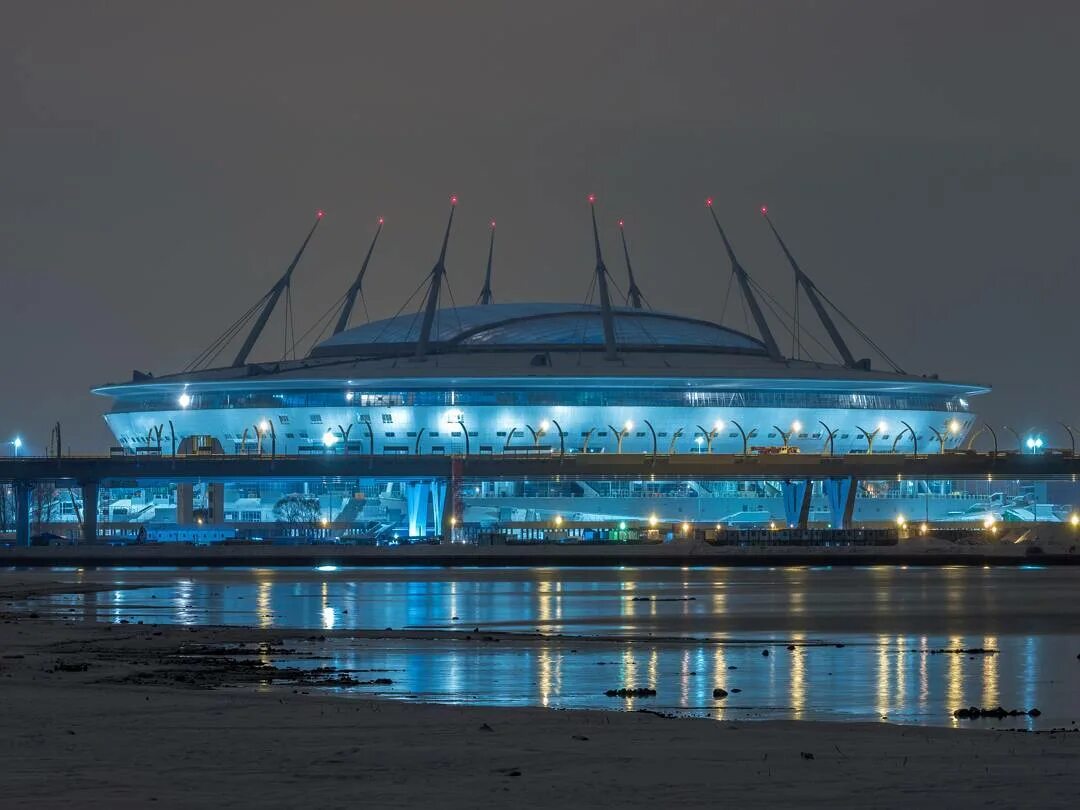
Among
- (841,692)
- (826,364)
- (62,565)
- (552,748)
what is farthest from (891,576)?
(826,364)

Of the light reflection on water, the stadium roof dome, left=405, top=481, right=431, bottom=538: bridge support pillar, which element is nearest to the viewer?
the light reflection on water

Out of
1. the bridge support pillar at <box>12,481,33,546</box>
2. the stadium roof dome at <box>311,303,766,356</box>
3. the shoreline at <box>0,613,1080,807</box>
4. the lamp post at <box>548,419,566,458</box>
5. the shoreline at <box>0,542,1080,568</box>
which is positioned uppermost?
the stadium roof dome at <box>311,303,766,356</box>

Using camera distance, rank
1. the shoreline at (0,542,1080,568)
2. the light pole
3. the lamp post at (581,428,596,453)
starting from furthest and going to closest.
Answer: the light pole
the lamp post at (581,428,596,453)
the shoreline at (0,542,1080,568)

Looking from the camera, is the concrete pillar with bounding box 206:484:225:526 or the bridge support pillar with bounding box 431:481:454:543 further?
the concrete pillar with bounding box 206:484:225:526

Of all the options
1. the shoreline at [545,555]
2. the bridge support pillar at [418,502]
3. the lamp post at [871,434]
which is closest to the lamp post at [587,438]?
the bridge support pillar at [418,502]

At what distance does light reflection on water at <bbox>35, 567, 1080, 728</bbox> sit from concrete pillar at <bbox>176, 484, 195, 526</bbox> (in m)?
52.7

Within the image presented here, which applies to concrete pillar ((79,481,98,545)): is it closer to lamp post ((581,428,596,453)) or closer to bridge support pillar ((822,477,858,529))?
lamp post ((581,428,596,453))

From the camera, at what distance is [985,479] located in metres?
123

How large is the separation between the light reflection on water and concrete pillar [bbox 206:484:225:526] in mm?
54296

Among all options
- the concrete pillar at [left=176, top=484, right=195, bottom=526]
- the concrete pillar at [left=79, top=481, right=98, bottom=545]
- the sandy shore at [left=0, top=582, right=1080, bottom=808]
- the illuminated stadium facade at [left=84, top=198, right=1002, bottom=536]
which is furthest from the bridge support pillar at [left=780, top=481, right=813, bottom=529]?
the sandy shore at [left=0, top=582, right=1080, bottom=808]

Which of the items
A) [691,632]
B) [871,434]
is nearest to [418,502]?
[871,434]

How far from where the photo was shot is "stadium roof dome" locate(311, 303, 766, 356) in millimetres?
157000

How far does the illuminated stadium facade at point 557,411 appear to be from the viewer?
5285 inches

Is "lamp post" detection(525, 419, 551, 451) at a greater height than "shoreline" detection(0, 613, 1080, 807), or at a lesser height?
greater
